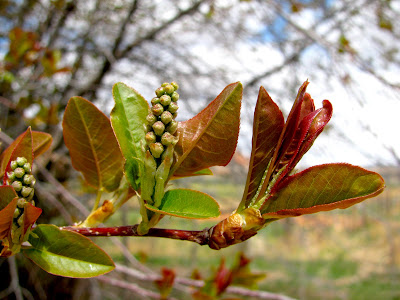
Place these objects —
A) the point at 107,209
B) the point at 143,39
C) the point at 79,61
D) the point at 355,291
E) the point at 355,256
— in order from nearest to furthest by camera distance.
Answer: the point at 107,209
the point at 143,39
the point at 79,61
the point at 355,291
the point at 355,256

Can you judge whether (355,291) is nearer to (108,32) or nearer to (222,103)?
(108,32)

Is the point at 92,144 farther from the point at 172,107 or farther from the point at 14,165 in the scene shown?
the point at 172,107

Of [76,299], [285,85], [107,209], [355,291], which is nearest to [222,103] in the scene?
[107,209]

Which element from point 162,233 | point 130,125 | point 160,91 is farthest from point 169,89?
point 162,233

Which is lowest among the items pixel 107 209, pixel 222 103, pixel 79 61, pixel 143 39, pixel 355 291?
pixel 355 291

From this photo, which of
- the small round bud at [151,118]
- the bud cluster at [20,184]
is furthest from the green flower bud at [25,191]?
the small round bud at [151,118]

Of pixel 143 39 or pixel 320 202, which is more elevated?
pixel 143 39
